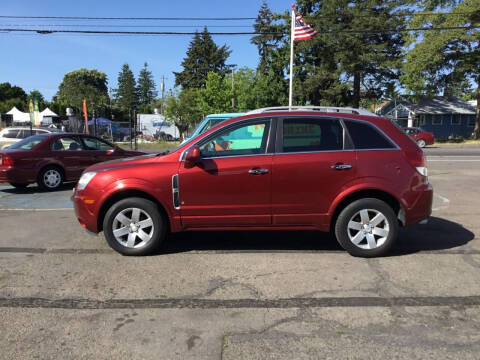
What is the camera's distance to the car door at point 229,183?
464 centimetres

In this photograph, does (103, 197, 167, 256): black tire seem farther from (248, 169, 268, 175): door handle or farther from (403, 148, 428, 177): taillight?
(403, 148, 428, 177): taillight

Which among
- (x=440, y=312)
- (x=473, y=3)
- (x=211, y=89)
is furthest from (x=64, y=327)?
(x=473, y=3)

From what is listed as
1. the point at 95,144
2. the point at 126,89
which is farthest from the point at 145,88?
the point at 95,144

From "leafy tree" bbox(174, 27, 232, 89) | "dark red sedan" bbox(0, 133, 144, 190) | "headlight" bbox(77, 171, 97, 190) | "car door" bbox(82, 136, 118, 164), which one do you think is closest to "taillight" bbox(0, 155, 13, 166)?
"dark red sedan" bbox(0, 133, 144, 190)

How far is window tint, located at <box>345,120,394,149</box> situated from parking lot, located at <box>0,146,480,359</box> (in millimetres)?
1376

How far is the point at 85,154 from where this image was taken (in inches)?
393

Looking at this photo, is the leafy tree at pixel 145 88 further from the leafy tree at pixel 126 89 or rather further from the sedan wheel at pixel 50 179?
the sedan wheel at pixel 50 179

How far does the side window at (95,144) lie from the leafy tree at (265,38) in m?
37.6

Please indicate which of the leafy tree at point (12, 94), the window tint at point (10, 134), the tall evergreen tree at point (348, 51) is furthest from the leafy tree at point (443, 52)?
the leafy tree at point (12, 94)

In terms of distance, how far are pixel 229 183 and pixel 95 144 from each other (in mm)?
6867

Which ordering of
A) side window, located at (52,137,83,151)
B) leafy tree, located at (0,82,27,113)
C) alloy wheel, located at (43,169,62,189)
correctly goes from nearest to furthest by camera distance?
1. alloy wheel, located at (43,169,62,189)
2. side window, located at (52,137,83,151)
3. leafy tree, located at (0,82,27,113)

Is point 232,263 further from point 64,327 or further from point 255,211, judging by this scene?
point 64,327

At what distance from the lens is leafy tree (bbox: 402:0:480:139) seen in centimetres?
3098

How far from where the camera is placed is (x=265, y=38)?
2179 inches
